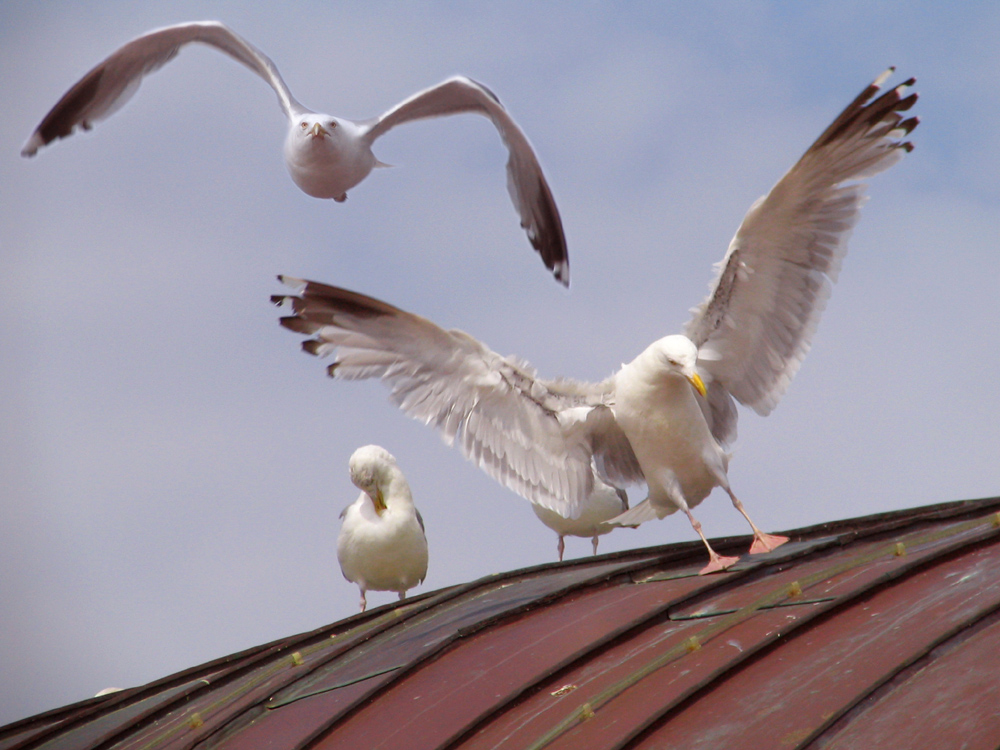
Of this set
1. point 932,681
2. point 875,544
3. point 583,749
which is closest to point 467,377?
point 875,544

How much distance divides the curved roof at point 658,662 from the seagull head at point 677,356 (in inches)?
50.2

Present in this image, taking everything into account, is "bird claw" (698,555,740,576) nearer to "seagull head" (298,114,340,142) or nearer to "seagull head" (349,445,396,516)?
"seagull head" (298,114,340,142)

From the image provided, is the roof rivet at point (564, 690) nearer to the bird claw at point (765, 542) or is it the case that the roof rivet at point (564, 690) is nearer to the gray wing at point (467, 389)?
the bird claw at point (765, 542)

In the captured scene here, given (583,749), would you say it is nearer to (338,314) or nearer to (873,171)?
(338,314)

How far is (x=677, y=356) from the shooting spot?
29.9 feet

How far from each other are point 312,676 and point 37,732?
2807 mm

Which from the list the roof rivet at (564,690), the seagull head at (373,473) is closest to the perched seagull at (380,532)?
the seagull head at (373,473)

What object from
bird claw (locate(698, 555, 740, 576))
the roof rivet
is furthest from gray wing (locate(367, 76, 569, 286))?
the roof rivet

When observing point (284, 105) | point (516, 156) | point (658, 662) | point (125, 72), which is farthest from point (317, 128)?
point (658, 662)

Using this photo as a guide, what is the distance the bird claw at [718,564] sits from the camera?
890 cm

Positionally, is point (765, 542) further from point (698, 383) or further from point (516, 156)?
point (516, 156)

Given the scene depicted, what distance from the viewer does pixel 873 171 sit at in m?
9.70

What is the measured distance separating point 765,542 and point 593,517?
7862mm

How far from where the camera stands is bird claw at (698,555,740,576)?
350 inches
